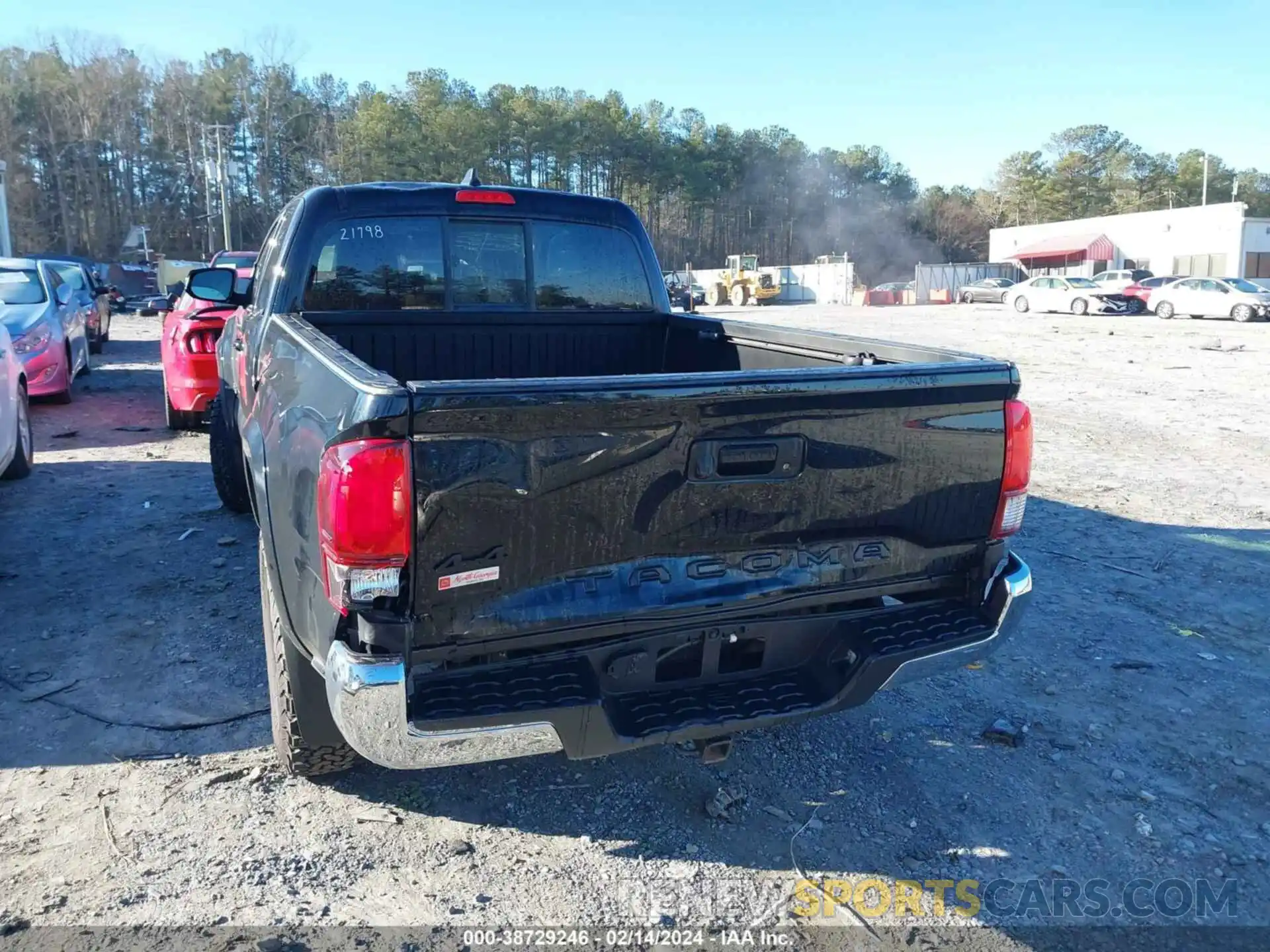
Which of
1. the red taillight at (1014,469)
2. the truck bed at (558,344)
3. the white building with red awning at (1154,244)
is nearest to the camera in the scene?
the red taillight at (1014,469)

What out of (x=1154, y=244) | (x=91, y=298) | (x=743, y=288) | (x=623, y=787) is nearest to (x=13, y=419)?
(x=623, y=787)

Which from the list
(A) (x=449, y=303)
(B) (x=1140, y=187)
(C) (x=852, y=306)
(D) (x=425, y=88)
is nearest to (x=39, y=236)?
(D) (x=425, y=88)

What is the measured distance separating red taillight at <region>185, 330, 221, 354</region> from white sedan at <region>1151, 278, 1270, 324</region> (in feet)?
104

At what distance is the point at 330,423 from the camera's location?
240 centimetres

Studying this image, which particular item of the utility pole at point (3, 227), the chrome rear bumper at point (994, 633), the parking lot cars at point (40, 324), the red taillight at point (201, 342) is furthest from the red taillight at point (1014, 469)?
the utility pole at point (3, 227)

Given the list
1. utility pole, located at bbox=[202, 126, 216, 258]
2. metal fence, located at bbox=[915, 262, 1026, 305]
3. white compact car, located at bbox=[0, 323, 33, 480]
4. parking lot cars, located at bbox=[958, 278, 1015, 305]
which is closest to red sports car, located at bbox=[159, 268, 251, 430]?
white compact car, located at bbox=[0, 323, 33, 480]

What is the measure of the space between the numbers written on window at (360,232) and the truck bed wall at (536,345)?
0.34 meters

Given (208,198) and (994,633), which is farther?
(208,198)

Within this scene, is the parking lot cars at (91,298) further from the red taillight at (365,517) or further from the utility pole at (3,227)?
the utility pole at (3,227)

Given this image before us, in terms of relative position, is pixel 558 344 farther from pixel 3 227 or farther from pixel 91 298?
pixel 3 227

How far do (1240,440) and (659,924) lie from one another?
369 inches

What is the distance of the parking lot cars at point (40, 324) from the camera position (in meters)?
9.77

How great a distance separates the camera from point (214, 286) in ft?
16.9

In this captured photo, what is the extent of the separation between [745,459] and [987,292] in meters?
47.9
